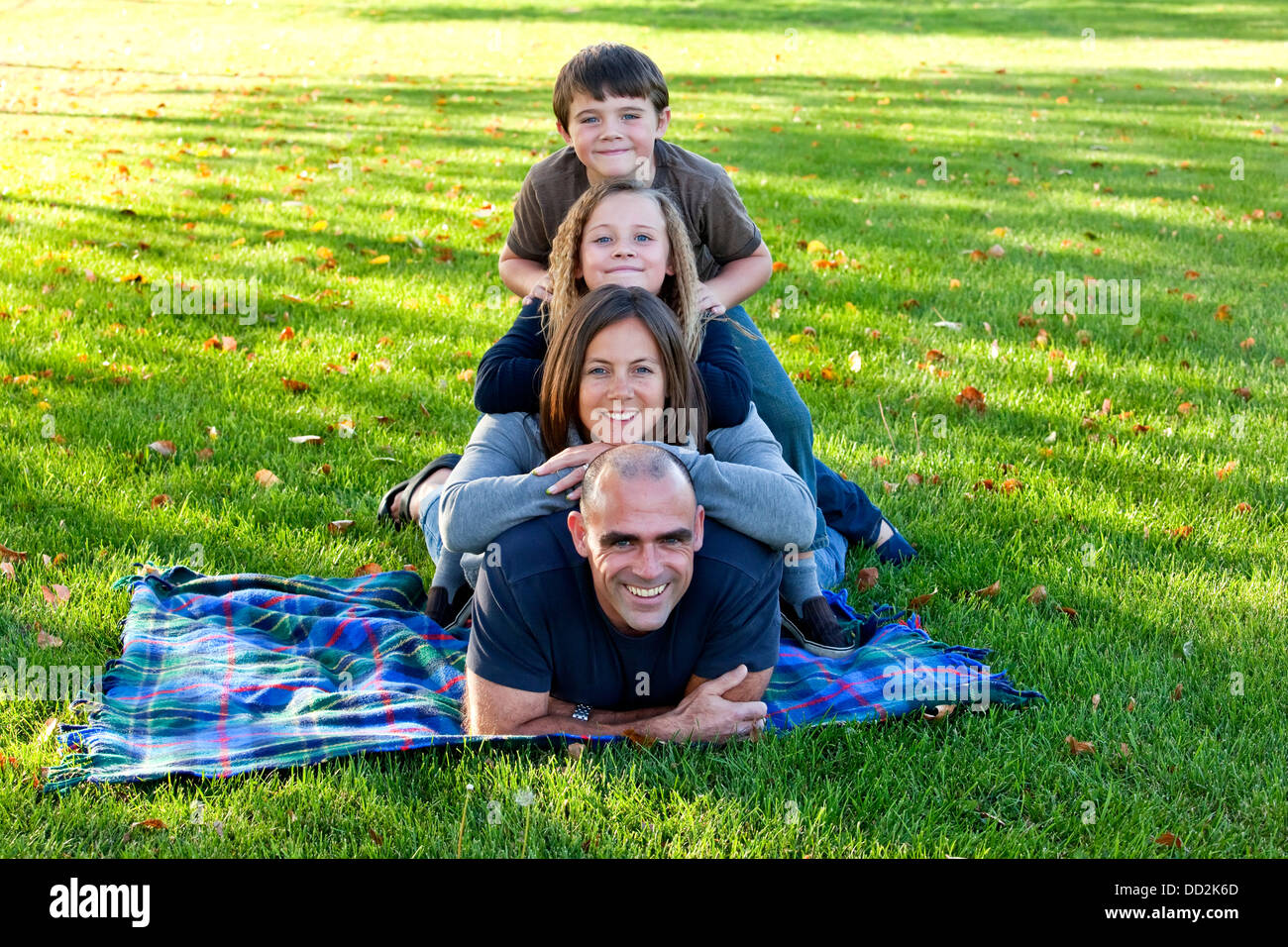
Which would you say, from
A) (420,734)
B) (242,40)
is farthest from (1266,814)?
(242,40)

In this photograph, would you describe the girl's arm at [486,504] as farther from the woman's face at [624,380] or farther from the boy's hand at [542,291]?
the boy's hand at [542,291]

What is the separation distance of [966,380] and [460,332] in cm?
297

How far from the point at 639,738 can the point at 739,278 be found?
1.99m

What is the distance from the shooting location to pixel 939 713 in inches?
144

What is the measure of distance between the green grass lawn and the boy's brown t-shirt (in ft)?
4.28

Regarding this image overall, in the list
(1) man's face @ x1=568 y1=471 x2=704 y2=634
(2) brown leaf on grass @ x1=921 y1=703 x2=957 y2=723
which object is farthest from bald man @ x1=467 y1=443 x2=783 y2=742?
(2) brown leaf on grass @ x1=921 y1=703 x2=957 y2=723

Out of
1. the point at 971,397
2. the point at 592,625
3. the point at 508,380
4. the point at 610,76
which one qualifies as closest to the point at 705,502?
the point at 592,625

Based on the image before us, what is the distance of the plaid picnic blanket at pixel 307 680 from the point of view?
3479mm

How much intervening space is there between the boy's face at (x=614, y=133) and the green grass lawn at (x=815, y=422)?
5.71 ft

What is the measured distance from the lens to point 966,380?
6625 millimetres

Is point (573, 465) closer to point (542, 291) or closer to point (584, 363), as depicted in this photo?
point (584, 363)

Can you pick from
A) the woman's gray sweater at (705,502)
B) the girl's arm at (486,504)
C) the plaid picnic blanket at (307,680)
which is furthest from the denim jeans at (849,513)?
the girl's arm at (486,504)

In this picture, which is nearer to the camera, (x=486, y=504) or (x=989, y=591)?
(x=486, y=504)

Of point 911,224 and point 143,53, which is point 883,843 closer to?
point 911,224
